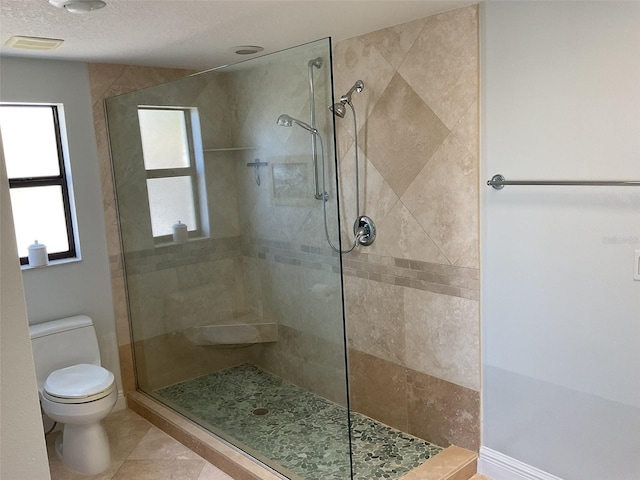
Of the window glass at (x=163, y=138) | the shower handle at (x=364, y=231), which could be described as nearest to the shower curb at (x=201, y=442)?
the shower handle at (x=364, y=231)

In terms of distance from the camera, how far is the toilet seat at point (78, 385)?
264 cm

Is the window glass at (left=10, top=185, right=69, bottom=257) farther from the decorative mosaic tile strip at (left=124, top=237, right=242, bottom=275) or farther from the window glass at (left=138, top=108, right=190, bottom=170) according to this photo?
the window glass at (left=138, top=108, right=190, bottom=170)

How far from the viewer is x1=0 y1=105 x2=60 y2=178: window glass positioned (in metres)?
2.98

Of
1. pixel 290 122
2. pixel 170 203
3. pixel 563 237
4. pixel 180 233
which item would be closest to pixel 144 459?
pixel 180 233

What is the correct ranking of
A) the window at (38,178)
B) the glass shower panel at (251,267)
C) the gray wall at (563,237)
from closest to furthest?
the gray wall at (563,237) < the glass shower panel at (251,267) < the window at (38,178)

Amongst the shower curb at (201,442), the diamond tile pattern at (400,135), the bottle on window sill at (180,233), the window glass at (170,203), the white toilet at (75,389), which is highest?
the diamond tile pattern at (400,135)

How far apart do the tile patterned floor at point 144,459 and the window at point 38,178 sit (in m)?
1.07

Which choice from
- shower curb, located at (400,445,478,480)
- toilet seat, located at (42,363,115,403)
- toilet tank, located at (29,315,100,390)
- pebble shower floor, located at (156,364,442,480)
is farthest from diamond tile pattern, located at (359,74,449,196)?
toilet tank, located at (29,315,100,390)

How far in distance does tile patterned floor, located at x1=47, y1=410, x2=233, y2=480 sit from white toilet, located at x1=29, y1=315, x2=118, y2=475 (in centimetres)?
6

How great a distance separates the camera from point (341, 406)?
2.21 meters

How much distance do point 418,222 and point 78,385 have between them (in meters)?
1.86

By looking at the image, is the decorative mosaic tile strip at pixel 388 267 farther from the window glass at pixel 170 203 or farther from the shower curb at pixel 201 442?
the shower curb at pixel 201 442

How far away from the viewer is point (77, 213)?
311cm

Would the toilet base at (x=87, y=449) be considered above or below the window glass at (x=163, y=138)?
below
